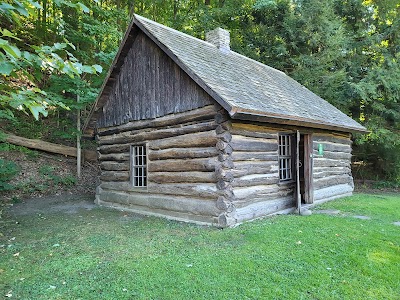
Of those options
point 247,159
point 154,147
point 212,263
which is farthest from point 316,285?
point 154,147

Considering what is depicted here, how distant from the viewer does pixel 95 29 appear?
13367 mm

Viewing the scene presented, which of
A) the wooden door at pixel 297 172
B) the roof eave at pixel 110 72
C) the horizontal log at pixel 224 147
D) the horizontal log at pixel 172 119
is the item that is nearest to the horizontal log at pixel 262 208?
the wooden door at pixel 297 172

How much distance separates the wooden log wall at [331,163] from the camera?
35.7ft

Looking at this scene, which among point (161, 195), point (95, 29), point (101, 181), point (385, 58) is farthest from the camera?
point (385, 58)

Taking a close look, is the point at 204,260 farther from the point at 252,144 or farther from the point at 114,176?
the point at 114,176

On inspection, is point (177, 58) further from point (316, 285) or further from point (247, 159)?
point (316, 285)

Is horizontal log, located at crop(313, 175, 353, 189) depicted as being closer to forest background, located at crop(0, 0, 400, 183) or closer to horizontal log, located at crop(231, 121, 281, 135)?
horizontal log, located at crop(231, 121, 281, 135)

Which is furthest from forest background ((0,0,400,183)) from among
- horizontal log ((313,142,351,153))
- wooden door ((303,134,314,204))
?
wooden door ((303,134,314,204))

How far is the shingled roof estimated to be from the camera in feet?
23.5

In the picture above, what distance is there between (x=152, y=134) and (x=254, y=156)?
126 inches

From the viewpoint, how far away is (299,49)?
18.5 metres

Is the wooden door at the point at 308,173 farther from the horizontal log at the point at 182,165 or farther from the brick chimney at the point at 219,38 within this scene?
the brick chimney at the point at 219,38

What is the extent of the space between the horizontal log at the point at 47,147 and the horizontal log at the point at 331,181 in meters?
10.9

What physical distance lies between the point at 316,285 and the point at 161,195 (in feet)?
18.2
